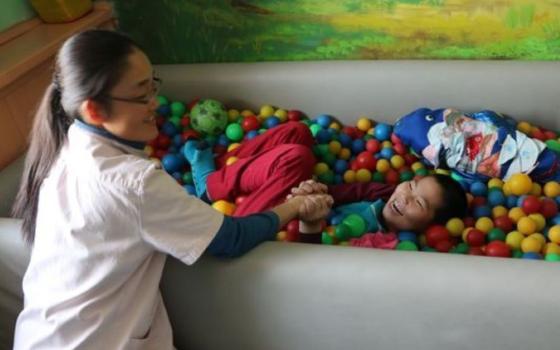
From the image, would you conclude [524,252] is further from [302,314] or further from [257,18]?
[257,18]

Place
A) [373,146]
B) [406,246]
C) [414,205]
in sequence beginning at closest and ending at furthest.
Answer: [406,246] < [414,205] < [373,146]

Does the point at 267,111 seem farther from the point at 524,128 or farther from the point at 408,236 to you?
the point at 524,128

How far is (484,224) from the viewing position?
4.61 ft

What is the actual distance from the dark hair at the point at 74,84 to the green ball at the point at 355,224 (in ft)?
2.29

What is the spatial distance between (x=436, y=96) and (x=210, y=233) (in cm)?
109

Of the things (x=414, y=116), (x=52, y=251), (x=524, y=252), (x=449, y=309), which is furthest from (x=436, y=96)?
(x=52, y=251)

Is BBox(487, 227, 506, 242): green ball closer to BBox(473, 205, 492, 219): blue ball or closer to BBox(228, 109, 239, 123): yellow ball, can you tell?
BBox(473, 205, 492, 219): blue ball

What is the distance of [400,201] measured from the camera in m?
1.43

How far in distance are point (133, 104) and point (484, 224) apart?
949 mm

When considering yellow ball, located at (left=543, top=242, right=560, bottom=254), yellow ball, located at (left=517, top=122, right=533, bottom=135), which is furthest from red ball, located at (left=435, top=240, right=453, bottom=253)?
yellow ball, located at (left=517, top=122, right=533, bottom=135)

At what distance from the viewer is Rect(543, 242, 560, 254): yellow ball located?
126 cm

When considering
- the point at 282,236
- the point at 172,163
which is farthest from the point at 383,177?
the point at 172,163

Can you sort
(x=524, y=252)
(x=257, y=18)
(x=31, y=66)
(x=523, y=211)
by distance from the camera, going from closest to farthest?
(x=524, y=252), (x=523, y=211), (x=31, y=66), (x=257, y=18)

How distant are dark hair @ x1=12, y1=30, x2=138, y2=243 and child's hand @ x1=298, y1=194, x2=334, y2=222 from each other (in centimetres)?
49
